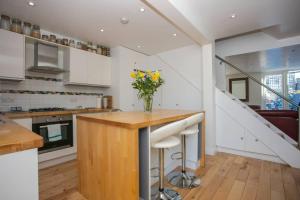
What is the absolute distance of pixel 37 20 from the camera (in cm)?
253

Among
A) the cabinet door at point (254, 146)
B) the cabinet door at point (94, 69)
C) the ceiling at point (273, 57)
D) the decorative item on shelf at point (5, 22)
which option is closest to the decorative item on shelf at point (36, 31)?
the decorative item on shelf at point (5, 22)

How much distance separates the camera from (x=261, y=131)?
281cm

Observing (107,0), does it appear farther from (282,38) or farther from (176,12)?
(282,38)

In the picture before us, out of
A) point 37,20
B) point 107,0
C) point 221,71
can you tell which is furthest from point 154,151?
point 221,71

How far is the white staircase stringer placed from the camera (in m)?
2.53

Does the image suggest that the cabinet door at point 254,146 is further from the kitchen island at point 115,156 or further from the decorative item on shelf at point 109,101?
the decorative item on shelf at point 109,101

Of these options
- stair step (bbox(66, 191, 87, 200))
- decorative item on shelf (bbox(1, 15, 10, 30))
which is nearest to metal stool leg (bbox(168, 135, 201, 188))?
stair step (bbox(66, 191, 87, 200))

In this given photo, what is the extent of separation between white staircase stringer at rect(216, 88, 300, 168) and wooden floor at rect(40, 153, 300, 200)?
7.6 inches

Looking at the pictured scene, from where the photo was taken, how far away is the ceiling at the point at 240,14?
206cm

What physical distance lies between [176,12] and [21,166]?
212 cm

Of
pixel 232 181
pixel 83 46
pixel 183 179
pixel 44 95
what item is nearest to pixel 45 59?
pixel 44 95

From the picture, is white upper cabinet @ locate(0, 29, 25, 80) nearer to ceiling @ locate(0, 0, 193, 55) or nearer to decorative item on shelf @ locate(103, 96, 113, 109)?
ceiling @ locate(0, 0, 193, 55)

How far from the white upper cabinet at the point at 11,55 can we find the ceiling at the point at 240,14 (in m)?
2.34

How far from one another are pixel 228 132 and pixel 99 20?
306 cm
